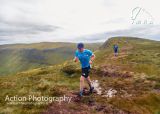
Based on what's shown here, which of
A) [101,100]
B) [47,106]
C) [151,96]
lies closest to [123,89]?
[151,96]

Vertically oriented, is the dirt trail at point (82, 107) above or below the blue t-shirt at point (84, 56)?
below

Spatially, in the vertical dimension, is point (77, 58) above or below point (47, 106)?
above

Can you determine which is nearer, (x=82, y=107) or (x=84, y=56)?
(x=82, y=107)

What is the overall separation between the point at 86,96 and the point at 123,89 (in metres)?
4.25

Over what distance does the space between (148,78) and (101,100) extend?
29.9ft

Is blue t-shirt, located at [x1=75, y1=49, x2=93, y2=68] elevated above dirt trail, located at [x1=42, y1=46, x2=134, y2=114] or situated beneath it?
elevated above

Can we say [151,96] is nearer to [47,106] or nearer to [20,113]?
[47,106]

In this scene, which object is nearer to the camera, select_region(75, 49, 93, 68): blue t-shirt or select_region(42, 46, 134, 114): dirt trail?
select_region(42, 46, 134, 114): dirt trail

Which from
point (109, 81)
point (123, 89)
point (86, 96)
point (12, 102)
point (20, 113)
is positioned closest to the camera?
point (20, 113)

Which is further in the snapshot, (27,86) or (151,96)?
(27,86)

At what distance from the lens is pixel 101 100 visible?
19703 millimetres

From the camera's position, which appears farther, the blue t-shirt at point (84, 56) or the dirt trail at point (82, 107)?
the blue t-shirt at point (84, 56)

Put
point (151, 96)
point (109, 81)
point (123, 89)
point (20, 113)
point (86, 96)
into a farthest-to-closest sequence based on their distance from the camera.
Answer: point (109, 81) < point (123, 89) < point (151, 96) < point (86, 96) < point (20, 113)

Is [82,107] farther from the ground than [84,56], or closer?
closer
